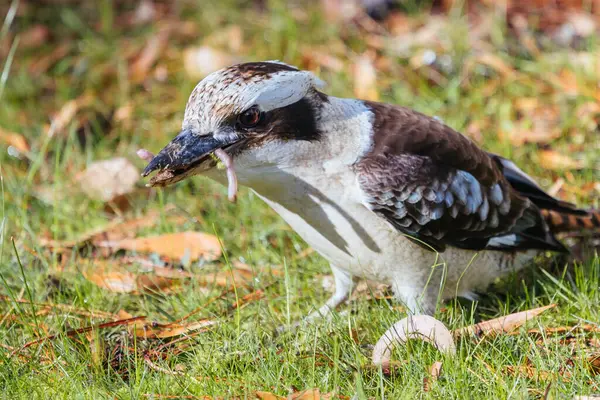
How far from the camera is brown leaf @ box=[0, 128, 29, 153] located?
231 inches

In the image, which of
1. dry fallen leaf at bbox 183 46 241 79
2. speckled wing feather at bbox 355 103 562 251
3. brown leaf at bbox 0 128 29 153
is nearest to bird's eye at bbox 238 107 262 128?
speckled wing feather at bbox 355 103 562 251

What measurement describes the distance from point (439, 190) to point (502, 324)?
2.20 feet

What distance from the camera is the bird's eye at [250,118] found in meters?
3.40

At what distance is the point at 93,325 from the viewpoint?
369 centimetres

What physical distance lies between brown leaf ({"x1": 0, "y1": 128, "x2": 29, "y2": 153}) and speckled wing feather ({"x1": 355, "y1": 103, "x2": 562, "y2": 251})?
2959 millimetres

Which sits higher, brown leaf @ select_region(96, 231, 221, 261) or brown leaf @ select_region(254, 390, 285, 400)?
brown leaf @ select_region(254, 390, 285, 400)

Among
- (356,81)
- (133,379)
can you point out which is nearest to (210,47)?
(356,81)

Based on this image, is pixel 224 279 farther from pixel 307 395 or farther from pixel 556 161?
pixel 556 161

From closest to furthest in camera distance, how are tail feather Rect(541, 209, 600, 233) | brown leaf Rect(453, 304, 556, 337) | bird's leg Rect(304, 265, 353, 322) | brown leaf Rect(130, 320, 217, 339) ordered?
brown leaf Rect(453, 304, 556, 337) < brown leaf Rect(130, 320, 217, 339) < bird's leg Rect(304, 265, 353, 322) < tail feather Rect(541, 209, 600, 233)

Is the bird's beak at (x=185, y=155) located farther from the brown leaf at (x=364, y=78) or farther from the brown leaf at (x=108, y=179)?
the brown leaf at (x=364, y=78)

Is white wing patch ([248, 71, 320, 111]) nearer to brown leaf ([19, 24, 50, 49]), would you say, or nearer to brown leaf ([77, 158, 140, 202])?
brown leaf ([77, 158, 140, 202])

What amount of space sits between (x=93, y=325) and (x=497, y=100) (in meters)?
3.60

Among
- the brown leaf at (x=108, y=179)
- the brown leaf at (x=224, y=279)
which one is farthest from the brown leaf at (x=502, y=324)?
the brown leaf at (x=108, y=179)

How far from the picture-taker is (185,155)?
11.0 ft
